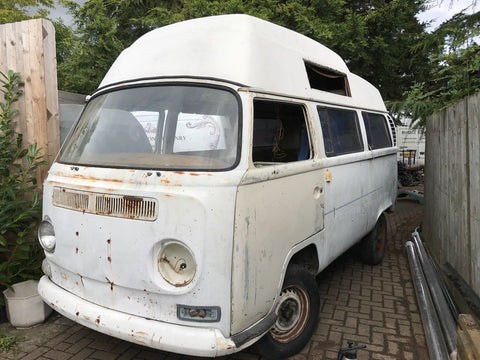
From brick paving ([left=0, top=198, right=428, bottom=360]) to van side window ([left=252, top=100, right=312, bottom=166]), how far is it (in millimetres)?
1666

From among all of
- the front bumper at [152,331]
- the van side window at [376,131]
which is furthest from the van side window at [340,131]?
the front bumper at [152,331]

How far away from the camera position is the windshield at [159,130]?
2.51m

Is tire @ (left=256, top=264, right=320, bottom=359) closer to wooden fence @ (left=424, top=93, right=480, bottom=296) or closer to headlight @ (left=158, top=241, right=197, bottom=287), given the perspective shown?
headlight @ (left=158, top=241, right=197, bottom=287)

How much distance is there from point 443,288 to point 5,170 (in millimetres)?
4581

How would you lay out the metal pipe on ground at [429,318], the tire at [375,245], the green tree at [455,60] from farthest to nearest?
the tire at [375,245] < the green tree at [455,60] < the metal pipe on ground at [429,318]

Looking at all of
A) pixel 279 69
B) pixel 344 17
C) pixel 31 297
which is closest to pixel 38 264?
pixel 31 297

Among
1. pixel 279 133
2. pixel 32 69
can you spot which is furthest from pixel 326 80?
pixel 32 69

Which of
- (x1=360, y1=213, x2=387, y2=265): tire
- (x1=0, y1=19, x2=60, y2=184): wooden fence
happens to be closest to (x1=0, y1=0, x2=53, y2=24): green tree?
(x1=0, y1=19, x2=60, y2=184): wooden fence

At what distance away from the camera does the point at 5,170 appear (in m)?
3.49

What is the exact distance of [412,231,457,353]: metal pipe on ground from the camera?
10.2 ft

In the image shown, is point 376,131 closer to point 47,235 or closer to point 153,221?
point 153,221

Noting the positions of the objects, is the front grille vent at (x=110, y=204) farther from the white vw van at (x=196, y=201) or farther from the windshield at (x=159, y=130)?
the windshield at (x=159, y=130)

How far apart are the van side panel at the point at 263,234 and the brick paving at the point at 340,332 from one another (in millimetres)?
884

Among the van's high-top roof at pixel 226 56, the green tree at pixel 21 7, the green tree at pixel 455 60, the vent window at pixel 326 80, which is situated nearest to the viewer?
the van's high-top roof at pixel 226 56
